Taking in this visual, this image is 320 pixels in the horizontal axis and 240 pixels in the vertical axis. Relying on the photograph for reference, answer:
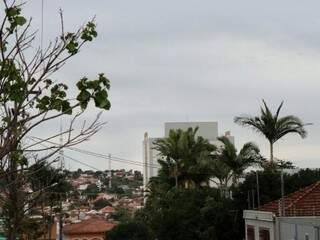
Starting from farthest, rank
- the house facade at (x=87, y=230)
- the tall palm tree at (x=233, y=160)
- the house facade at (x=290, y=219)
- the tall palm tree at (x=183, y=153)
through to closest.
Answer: the house facade at (x=87, y=230)
the tall palm tree at (x=183, y=153)
the tall palm tree at (x=233, y=160)
the house facade at (x=290, y=219)

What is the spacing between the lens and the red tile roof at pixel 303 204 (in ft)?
89.2

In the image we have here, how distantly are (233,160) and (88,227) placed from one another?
38343 mm

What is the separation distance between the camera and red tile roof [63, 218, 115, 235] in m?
75.3

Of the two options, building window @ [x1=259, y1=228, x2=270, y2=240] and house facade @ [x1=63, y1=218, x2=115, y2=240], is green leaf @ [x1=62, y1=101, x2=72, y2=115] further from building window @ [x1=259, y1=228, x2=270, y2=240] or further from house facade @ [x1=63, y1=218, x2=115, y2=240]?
house facade @ [x1=63, y1=218, x2=115, y2=240]

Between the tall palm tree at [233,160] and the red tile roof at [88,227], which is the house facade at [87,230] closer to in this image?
the red tile roof at [88,227]

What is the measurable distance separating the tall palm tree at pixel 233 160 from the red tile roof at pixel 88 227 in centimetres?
3375

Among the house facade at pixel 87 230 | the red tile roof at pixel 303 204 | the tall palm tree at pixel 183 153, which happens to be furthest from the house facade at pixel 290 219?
the house facade at pixel 87 230

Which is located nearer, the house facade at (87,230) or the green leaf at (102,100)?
the green leaf at (102,100)

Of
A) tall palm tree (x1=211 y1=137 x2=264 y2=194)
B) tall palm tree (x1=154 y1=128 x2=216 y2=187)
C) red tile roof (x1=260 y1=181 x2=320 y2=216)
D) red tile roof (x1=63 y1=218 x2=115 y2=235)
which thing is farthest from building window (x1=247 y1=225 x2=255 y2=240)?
red tile roof (x1=63 y1=218 x2=115 y2=235)

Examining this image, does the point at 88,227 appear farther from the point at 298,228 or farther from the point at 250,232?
the point at 298,228

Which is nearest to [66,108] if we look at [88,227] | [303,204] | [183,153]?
[303,204]

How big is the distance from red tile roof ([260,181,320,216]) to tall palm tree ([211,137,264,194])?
26.3ft

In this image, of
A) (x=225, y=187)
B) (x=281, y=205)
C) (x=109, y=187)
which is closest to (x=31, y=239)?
(x=281, y=205)

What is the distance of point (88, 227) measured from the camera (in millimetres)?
76062
